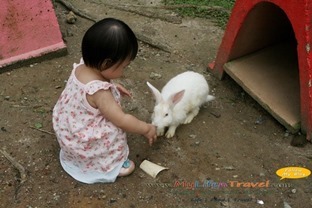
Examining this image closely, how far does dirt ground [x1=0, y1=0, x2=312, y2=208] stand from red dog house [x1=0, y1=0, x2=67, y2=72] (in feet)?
0.34

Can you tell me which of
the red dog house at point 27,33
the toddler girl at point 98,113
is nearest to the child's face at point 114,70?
the toddler girl at point 98,113

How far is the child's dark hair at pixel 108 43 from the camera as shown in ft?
7.43

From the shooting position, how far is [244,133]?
3.15 m

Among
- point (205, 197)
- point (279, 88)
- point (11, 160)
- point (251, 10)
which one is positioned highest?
point (251, 10)

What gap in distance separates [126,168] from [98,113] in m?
0.47

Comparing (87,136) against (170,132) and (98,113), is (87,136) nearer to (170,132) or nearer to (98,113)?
(98,113)

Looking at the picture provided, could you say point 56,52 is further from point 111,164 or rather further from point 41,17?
point 111,164

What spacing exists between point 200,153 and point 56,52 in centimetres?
175

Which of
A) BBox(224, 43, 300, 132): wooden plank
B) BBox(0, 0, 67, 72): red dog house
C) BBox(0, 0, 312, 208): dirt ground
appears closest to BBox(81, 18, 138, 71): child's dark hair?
BBox(0, 0, 312, 208): dirt ground

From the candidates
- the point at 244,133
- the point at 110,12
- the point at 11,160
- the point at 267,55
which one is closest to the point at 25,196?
the point at 11,160

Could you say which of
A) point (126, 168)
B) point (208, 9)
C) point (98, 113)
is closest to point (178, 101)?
point (126, 168)

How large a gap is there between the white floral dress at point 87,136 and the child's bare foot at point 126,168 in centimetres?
3

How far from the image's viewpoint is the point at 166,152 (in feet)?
9.71

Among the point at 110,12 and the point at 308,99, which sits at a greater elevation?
the point at 308,99
